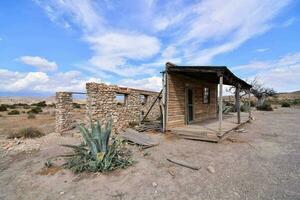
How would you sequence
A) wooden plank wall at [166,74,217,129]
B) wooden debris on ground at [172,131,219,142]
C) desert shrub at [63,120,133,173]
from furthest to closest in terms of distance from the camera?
wooden plank wall at [166,74,217,129], wooden debris on ground at [172,131,219,142], desert shrub at [63,120,133,173]

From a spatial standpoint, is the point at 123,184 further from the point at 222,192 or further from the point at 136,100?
the point at 136,100

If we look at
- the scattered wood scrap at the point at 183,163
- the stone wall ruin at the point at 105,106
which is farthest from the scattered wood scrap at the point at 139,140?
the stone wall ruin at the point at 105,106

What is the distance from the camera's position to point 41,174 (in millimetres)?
5102

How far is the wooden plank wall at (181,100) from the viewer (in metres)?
9.85

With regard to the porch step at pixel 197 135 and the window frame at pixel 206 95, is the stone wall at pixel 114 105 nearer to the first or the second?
the porch step at pixel 197 135

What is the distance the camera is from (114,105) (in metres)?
11.1

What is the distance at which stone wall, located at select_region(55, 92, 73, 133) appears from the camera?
11.3 metres

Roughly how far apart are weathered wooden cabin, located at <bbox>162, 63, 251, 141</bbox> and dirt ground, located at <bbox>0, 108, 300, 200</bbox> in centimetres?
233

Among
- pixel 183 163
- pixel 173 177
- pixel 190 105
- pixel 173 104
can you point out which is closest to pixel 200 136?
pixel 173 104

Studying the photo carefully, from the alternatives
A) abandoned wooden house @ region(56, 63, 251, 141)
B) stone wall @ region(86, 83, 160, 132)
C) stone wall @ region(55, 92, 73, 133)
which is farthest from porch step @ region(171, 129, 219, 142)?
stone wall @ region(55, 92, 73, 133)

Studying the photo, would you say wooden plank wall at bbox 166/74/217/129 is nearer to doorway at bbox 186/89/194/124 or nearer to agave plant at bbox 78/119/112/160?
doorway at bbox 186/89/194/124

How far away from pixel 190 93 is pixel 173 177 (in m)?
7.88

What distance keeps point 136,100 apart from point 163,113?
12.7ft

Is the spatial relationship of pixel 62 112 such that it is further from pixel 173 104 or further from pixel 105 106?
pixel 173 104
